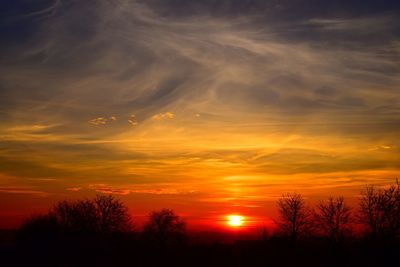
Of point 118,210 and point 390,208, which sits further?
point 118,210

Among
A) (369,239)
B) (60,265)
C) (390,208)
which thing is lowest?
(60,265)

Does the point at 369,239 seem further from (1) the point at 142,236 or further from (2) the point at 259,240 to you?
(1) the point at 142,236

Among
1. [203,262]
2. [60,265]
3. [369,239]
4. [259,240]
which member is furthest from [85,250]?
[369,239]

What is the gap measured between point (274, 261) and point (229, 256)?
33.4 feet

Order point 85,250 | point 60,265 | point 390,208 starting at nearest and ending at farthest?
point 60,265 → point 390,208 → point 85,250

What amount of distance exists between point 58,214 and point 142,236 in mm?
25702

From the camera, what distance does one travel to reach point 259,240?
315ft

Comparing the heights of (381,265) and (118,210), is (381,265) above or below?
below

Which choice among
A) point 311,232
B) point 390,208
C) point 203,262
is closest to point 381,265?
point 390,208

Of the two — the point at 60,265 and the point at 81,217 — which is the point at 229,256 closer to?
the point at 60,265

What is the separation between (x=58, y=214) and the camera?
95.2 m

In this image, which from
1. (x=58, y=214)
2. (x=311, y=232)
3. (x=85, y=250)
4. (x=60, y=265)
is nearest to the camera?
(x=60, y=265)

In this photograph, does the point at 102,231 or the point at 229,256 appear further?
the point at 102,231

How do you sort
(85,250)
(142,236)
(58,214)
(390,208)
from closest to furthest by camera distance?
(390,208), (85,250), (58,214), (142,236)
